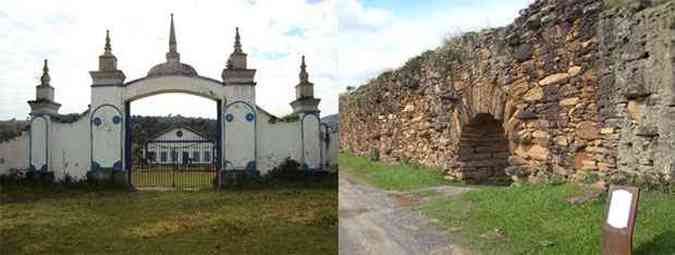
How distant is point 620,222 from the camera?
125 inches

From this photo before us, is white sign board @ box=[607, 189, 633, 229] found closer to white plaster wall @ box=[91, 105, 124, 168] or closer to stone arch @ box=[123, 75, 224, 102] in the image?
stone arch @ box=[123, 75, 224, 102]

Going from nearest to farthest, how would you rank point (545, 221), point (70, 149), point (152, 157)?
point (545, 221), point (70, 149), point (152, 157)

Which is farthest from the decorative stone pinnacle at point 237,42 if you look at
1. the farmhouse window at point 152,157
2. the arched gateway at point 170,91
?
the farmhouse window at point 152,157

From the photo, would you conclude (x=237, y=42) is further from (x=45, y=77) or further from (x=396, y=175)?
(x=396, y=175)

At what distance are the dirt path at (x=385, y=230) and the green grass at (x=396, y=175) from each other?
1.11 m

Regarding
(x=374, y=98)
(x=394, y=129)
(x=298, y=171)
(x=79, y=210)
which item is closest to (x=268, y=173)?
(x=298, y=171)

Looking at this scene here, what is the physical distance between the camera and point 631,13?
186 inches

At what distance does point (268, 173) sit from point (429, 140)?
2.83 m

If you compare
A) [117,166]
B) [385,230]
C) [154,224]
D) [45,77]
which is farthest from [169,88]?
[45,77]

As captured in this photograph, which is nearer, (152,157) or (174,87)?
(174,87)

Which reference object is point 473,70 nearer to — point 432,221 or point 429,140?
point 429,140

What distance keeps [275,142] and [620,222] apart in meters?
4.71

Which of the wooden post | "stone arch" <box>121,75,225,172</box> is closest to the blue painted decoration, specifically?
"stone arch" <box>121,75,225,172</box>

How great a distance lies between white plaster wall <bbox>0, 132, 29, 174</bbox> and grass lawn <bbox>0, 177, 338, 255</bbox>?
0.14 meters
